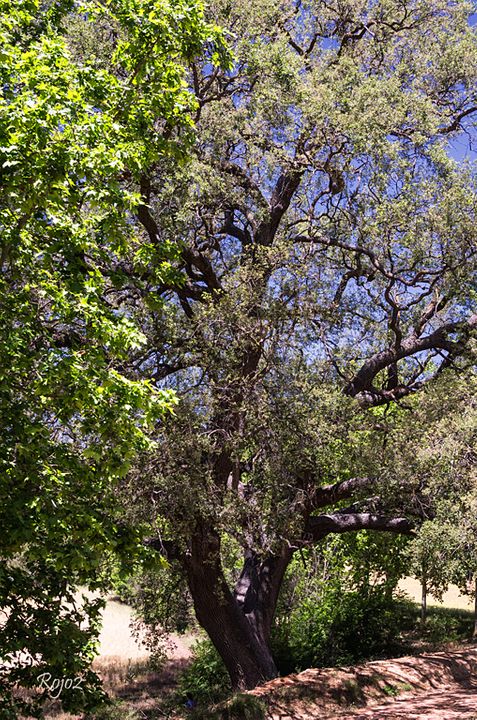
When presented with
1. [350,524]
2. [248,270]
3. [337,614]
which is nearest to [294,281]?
[248,270]

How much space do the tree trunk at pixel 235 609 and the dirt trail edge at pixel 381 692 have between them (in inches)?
67.9

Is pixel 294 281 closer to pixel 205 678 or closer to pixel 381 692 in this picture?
pixel 381 692

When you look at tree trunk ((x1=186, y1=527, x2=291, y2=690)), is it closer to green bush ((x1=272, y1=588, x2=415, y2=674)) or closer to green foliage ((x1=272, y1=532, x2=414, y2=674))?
green foliage ((x1=272, y1=532, x2=414, y2=674))

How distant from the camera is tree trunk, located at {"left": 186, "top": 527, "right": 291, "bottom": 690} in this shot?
11.9m

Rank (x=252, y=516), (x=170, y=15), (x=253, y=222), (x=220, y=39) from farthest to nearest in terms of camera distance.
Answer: (x=253, y=222) < (x=252, y=516) < (x=220, y=39) < (x=170, y=15)

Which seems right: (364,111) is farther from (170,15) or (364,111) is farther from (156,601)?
(156,601)

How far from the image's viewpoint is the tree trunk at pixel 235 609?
1193 cm

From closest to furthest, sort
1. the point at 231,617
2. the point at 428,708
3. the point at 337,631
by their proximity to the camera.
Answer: the point at 428,708 → the point at 231,617 → the point at 337,631

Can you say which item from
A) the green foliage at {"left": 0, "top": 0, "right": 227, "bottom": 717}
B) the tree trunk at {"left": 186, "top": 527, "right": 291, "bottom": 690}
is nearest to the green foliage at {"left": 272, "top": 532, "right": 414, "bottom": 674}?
the tree trunk at {"left": 186, "top": 527, "right": 291, "bottom": 690}

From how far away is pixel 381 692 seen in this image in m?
11.0

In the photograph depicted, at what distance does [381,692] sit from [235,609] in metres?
3.06

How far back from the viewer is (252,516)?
37.0 ft

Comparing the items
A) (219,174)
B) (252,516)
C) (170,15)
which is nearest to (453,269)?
(219,174)

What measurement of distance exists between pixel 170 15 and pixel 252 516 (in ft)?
23.6
